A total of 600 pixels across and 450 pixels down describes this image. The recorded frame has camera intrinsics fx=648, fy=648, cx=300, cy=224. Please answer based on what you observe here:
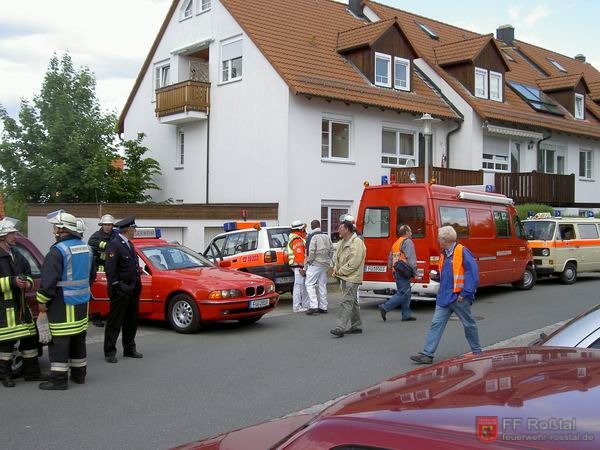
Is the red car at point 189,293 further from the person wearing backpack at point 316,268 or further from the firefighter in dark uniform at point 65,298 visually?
the firefighter in dark uniform at point 65,298

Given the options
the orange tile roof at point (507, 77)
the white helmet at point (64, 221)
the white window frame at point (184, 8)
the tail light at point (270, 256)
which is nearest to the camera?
the white helmet at point (64, 221)

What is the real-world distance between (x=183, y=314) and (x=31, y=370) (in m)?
3.41

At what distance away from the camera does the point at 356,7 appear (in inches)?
1107

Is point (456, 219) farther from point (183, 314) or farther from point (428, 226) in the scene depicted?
point (183, 314)

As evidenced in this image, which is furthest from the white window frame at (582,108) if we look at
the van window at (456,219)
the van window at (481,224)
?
the van window at (456,219)

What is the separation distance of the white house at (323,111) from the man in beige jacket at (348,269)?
919cm

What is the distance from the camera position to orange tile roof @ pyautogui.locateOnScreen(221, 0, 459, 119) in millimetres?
20344

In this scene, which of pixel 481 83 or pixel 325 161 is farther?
pixel 481 83

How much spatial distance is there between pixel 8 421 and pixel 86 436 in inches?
38.4

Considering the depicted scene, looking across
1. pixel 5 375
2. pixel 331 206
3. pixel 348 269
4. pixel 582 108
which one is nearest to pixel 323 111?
pixel 331 206

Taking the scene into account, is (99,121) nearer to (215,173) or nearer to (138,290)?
(215,173)

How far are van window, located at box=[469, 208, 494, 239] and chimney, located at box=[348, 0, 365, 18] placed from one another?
1571cm

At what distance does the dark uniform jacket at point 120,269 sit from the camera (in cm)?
840

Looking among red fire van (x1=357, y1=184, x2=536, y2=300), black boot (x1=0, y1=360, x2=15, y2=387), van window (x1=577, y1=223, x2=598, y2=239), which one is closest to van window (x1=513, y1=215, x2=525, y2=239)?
red fire van (x1=357, y1=184, x2=536, y2=300)
